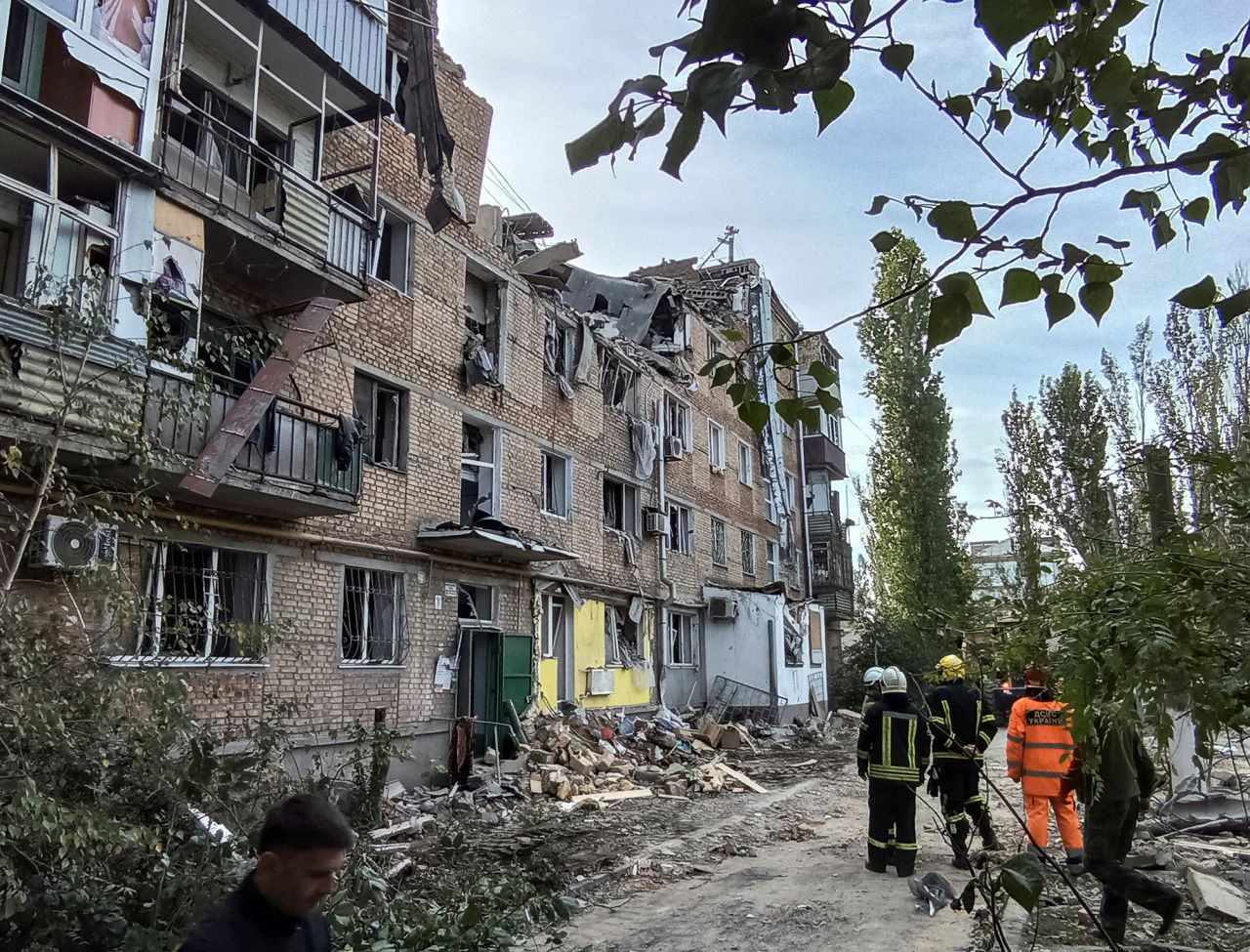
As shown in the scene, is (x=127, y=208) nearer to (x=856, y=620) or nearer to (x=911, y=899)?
(x=911, y=899)

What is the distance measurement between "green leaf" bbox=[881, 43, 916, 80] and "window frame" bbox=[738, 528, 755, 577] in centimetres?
2611

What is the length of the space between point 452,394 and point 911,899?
34.8 feet

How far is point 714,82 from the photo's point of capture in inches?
57.3

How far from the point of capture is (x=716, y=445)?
2680 centimetres

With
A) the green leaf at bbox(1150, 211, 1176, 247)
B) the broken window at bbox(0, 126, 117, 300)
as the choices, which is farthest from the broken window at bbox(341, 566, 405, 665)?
the green leaf at bbox(1150, 211, 1176, 247)

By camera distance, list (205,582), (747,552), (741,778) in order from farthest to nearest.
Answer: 1. (747,552)
2. (741,778)
3. (205,582)

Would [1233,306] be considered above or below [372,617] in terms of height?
above

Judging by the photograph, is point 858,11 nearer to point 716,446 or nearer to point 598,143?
point 598,143

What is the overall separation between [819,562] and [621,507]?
46.8 feet

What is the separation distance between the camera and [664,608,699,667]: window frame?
22031mm

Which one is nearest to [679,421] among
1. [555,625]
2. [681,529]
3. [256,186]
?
[681,529]

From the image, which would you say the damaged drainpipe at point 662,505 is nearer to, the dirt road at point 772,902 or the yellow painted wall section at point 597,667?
the yellow painted wall section at point 597,667

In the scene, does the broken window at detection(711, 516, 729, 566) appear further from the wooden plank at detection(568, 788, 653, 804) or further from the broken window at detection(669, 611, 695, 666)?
the wooden plank at detection(568, 788, 653, 804)

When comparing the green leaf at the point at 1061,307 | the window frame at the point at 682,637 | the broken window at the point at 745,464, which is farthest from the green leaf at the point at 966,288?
the broken window at the point at 745,464
